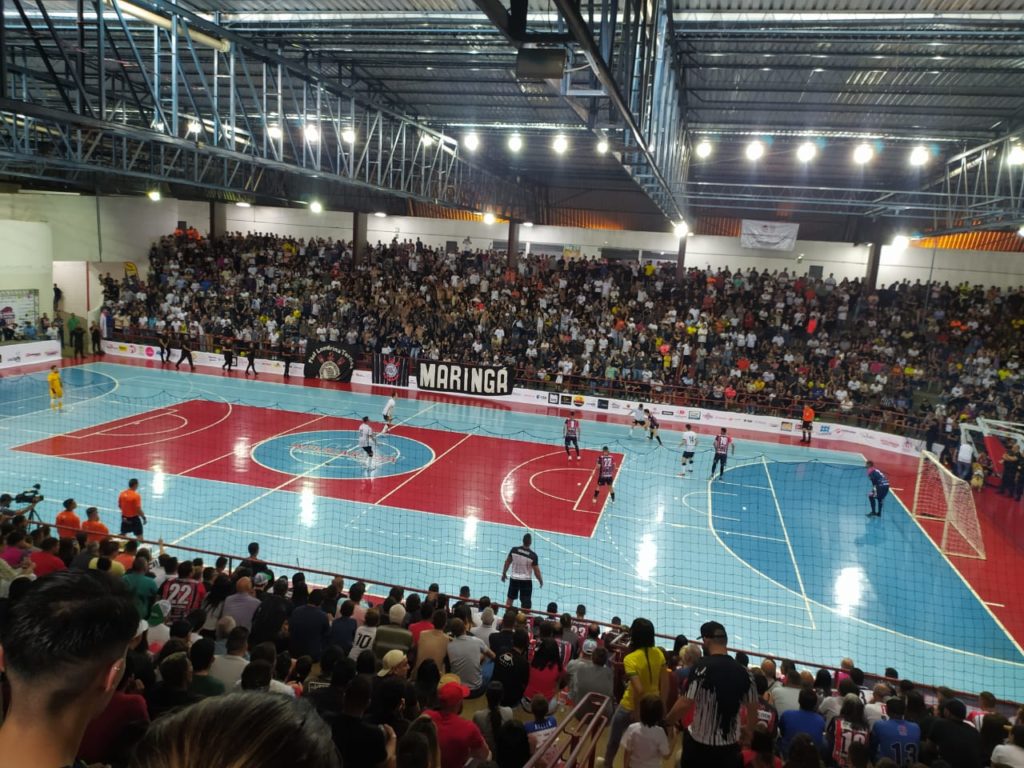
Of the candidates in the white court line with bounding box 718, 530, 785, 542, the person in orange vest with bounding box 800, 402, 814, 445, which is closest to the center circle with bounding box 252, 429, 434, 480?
the white court line with bounding box 718, 530, 785, 542

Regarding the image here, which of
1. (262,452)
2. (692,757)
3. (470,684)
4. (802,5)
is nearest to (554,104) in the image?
(802,5)

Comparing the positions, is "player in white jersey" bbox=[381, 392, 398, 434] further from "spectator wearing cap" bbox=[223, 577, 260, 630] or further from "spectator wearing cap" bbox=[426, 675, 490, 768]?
"spectator wearing cap" bbox=[426, 675, 490, 768]

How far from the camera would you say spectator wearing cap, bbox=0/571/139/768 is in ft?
5.80

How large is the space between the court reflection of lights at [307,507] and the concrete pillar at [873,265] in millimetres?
29860

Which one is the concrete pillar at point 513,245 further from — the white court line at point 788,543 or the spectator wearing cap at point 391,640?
the spectator wearing cap at point 391,640

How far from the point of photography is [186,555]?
14.3m

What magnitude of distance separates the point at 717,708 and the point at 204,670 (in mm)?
4112

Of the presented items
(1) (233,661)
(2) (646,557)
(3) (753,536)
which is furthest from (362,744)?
(3) (753,536)

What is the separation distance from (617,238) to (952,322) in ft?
56.1

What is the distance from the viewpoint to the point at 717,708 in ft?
17.0

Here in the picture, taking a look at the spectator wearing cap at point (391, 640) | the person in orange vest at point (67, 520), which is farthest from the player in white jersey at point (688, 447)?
the person in orange vest at point (67, 520)

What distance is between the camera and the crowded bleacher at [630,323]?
30984mm

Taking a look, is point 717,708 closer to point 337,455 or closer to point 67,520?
point 67,520

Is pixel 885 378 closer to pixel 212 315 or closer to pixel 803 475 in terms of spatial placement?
pixel 803 475
